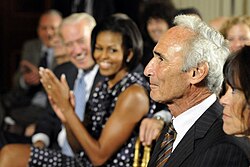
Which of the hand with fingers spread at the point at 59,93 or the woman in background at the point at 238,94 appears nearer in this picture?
the woman in background at the point at 238,94

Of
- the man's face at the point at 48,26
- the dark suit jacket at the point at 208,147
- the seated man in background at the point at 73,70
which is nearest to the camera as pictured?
the dark suit jacket at the point at 208,147

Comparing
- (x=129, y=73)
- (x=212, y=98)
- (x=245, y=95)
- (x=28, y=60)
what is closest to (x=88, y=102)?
(x=129, y=73)

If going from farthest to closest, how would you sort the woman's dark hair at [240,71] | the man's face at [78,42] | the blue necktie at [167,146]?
the man's face at [78,42], the blue necktie at [167,146], the woman's dark hair at [240,71]

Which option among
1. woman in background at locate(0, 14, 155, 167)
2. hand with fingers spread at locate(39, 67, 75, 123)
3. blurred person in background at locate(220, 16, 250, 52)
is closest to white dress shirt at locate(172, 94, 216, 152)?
woman in background at locate(0, 14, 155, 167)

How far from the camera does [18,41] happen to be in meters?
8.05

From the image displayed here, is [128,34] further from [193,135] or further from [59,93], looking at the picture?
[193,135]

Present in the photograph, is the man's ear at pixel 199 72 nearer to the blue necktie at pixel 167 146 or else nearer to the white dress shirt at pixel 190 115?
the white dress shirt at pixel 190 115

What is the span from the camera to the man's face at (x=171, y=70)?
2.53m

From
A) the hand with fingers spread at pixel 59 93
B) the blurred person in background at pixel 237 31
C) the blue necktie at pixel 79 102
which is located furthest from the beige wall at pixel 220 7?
the hand with fingers spread at pixel 59 93

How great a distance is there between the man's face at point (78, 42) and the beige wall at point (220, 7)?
1051 millimetres

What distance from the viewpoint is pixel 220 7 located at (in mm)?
4992

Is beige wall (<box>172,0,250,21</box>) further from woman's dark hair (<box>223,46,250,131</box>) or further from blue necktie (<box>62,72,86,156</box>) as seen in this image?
woman's dark hair (<box>223,46,250,131</box>)

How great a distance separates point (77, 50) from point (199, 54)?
1877 millimetres

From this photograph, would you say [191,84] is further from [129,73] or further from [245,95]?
[129,73]
